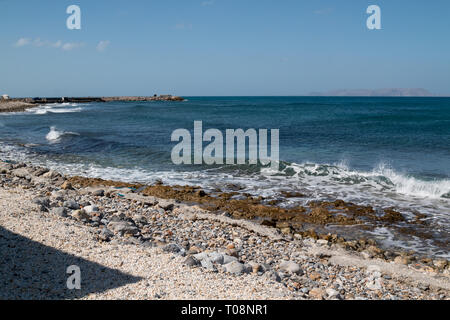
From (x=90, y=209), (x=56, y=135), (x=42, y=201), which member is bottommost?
(x=90, y=209)

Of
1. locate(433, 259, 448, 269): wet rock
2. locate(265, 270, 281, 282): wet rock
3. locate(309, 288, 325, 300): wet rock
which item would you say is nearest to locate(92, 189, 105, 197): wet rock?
locate(265, 270, 281, 282): wet rock

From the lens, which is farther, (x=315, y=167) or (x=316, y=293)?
(x=315, y=167)

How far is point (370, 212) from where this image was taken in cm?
1078

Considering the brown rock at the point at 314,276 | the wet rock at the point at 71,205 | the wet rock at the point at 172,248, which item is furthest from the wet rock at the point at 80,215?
the brown rock at the point at 314,276

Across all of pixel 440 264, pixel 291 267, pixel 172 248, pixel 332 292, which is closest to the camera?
pixel 332 292

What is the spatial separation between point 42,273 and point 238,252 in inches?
146

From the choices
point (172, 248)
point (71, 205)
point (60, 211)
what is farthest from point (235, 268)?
point (71, 205)

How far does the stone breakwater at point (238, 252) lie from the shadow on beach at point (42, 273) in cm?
20

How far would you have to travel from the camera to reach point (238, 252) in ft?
24.9

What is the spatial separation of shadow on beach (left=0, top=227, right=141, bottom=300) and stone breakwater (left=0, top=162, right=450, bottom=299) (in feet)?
0.64

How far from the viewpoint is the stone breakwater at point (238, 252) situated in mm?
6148

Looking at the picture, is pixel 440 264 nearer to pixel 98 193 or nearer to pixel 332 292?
pixel 332 292

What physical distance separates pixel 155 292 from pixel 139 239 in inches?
101
